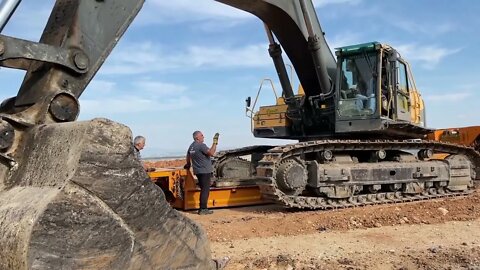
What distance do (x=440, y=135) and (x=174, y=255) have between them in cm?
1466

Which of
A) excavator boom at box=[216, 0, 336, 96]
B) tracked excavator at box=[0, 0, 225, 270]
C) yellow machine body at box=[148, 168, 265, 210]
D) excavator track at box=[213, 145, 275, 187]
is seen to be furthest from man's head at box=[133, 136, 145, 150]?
tracked excavator at box=[0, 0, 225, 270]

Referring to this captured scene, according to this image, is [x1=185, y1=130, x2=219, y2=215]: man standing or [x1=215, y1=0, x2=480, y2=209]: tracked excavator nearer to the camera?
[x1=215, y1=0, x2=480, y2=209]: tracked excavator

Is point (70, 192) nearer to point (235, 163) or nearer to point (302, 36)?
point (302, 36)

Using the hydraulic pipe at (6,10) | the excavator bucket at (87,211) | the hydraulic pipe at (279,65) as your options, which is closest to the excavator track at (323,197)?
the hydraulic pipe at (279,65)

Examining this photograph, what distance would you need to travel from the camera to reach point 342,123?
9.66 m

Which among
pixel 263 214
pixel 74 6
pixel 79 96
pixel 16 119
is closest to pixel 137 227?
pixel 16 119

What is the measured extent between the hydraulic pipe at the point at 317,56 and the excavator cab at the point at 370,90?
0.24 meters

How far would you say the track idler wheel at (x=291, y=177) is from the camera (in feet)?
29.2

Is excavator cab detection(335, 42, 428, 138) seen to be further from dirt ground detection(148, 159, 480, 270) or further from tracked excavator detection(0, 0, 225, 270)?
tracked excavator detection(0, 0, 225, 270)

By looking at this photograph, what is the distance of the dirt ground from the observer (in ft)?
17.4

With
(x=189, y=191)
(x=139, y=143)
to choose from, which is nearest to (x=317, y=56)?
(x=189, y=191)

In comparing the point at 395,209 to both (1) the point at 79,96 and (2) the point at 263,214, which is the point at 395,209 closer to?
(2) the point at 263,214

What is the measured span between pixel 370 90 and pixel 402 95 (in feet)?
3.08

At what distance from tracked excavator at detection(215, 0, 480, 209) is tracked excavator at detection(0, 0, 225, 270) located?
460 cm
